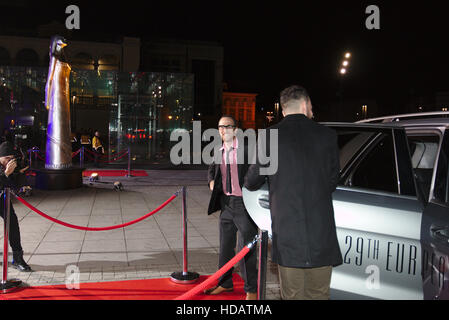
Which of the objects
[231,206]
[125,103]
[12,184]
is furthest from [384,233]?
[125,103]

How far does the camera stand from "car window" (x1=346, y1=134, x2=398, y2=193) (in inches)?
124

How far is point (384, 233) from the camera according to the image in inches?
112

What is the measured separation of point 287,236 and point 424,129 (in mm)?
1720

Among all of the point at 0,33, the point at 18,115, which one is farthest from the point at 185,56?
the point at 18,115

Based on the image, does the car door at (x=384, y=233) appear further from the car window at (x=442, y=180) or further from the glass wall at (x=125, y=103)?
the glass wall at (x=125, y=103)

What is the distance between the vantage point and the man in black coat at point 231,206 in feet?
13.1

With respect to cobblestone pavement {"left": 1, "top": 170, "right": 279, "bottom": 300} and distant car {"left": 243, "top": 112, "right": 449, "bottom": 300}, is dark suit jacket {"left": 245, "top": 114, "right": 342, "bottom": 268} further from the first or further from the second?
cobblestone pavement {"left": 1, "top": 170, "right": 279, "bottom": 300}

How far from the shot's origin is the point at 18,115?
967 inches

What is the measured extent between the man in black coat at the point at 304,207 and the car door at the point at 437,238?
0.70 m

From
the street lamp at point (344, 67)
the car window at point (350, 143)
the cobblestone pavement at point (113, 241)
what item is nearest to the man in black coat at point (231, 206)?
the cobblestone pavement at point (113, 241)

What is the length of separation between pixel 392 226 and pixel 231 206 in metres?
1.65

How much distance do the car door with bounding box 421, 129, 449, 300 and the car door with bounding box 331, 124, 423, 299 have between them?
49 mm

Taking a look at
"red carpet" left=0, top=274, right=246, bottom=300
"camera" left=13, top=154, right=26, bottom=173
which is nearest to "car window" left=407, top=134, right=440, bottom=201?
"red carpet" left=0, top=274, right=246, bottom=300

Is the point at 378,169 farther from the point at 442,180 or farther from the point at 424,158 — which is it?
the point at 424,158
